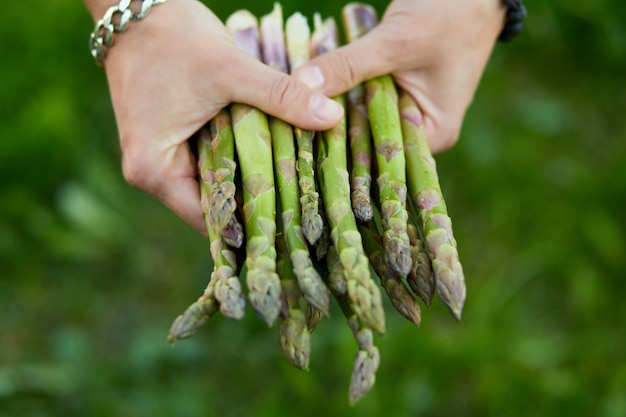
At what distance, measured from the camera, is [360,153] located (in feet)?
6.34

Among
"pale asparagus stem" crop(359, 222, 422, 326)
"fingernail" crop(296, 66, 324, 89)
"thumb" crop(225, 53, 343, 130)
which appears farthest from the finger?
"pale asparagus stem" crop(359, 222, 422, 326)

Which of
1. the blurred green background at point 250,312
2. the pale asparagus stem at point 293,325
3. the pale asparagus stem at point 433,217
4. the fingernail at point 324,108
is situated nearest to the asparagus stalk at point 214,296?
the pale asparagus stem at point 293,325

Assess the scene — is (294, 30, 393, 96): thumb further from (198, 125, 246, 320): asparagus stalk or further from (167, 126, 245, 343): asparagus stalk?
(167, 126, 245, 343): asparagus stalk

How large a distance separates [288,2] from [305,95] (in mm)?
1591

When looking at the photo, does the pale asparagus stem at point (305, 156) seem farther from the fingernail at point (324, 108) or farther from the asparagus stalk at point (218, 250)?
the asparagus stalk at point (218, 250)

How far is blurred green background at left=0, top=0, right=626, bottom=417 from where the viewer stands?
284 centimetres

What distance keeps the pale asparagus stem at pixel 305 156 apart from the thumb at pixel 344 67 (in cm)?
10

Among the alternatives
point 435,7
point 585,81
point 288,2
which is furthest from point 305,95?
point 585,81

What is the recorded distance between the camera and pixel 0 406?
2.83 meters

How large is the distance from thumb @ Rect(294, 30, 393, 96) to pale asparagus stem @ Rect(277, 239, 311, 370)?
1.87 feet

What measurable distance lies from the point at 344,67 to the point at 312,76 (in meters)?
0.09

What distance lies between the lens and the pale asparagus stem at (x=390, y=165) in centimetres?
169

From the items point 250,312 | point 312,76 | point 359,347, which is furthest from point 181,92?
point 250,312

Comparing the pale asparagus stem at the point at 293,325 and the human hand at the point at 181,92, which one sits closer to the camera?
the pale asparagus stem at the point at 293,325
